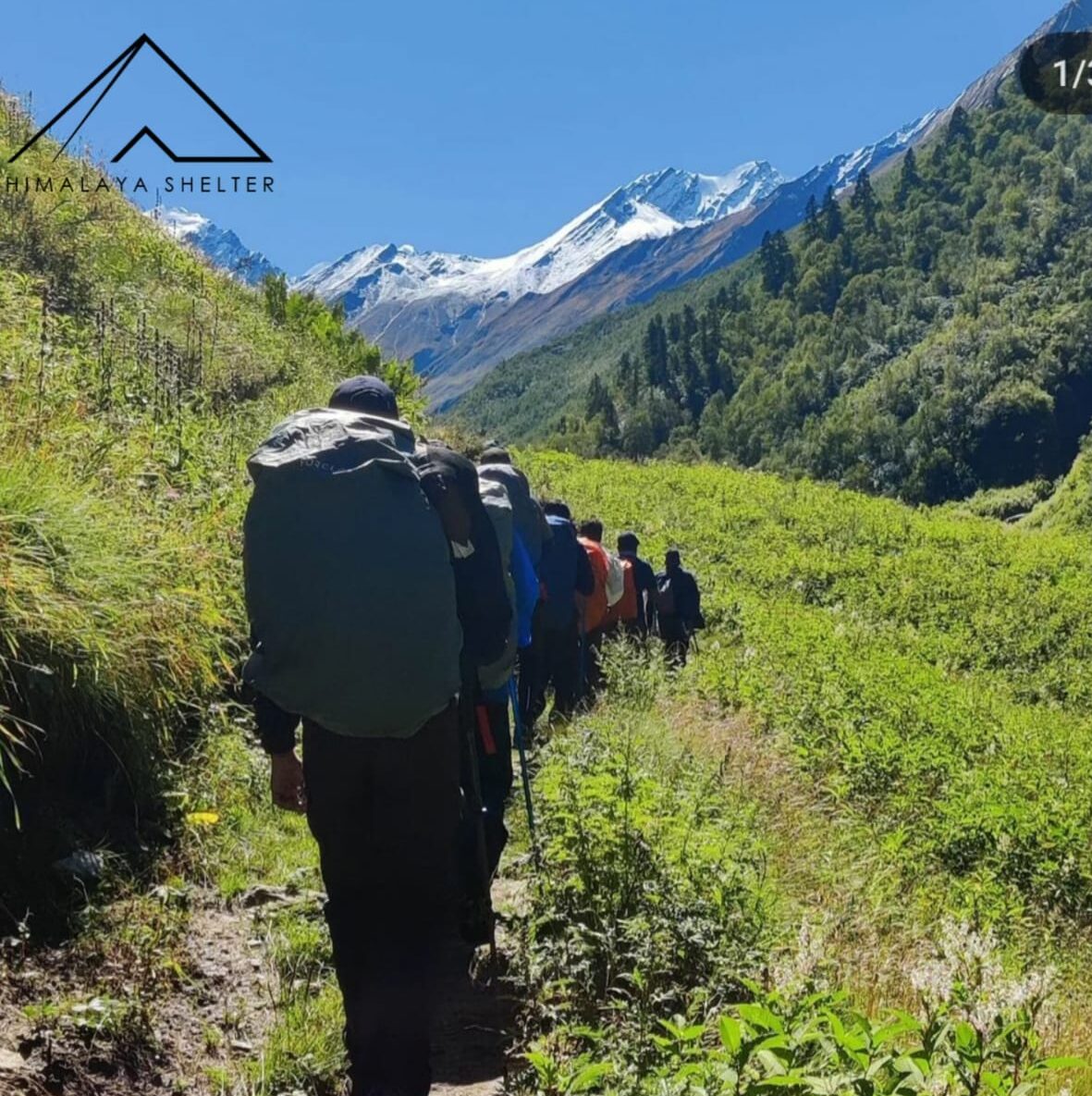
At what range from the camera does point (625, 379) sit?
124938 mm

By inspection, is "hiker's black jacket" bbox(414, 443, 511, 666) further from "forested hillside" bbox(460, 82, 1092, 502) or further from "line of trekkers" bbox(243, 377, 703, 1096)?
"forested hillside" bbox(460, 82, 1092, 502)

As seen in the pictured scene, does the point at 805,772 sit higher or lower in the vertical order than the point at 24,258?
lower

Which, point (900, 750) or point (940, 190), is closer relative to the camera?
point (900, 750)

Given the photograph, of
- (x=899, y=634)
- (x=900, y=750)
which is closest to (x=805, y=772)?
(x=900, y=750)

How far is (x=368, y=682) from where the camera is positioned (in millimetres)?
2703

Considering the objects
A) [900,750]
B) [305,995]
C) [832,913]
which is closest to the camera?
[305,995]

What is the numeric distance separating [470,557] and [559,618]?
3.92 metres

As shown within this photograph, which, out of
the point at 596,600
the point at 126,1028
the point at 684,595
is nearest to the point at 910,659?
the point at 684,595

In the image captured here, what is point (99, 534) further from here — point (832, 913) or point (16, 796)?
point (832, 913)

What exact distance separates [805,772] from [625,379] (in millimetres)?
119434

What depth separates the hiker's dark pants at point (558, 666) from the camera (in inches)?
276

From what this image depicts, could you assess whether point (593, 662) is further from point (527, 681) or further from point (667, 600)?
point (667, 600)

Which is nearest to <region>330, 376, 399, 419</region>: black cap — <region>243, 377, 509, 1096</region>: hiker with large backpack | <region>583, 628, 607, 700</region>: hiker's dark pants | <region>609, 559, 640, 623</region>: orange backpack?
<region>243, 377, 509, 1096</region>: hiker with large backpack

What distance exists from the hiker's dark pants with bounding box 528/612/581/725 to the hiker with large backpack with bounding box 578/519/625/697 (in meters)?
0.26
